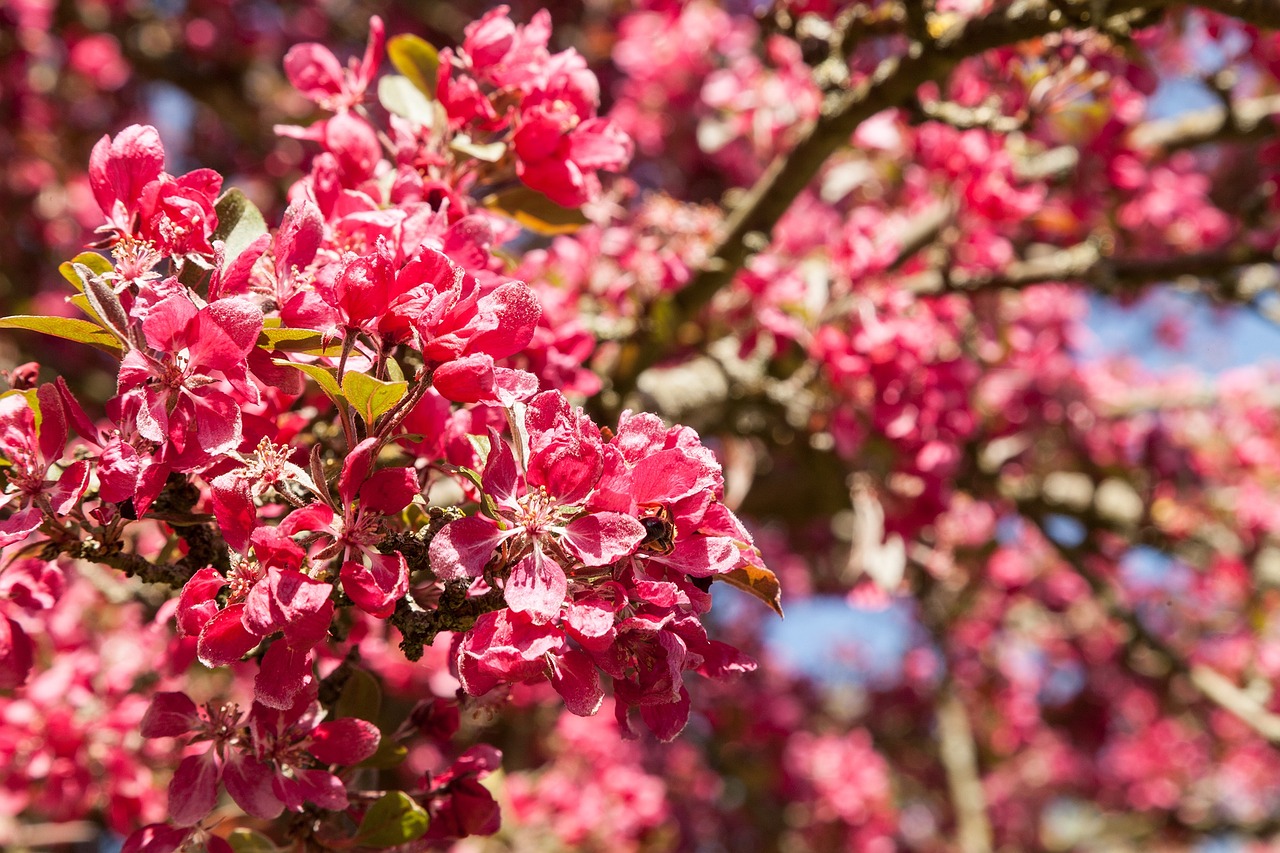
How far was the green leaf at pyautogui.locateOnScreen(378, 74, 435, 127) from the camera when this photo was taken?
1.64 meters

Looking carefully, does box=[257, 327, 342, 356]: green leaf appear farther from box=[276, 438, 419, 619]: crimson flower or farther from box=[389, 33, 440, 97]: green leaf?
box=[389, 33, 440, 97]: green leaf

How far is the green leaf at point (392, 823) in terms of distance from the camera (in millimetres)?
1237

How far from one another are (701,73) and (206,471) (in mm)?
4002

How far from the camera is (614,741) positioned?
396 cm

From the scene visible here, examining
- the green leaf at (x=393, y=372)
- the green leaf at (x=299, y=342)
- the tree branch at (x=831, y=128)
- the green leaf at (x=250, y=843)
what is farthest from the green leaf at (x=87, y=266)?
the tree branch at (x=831, y=128)

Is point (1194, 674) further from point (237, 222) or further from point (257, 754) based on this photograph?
point (237, 222)

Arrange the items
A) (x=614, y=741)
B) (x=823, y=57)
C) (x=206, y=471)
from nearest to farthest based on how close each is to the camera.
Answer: (x=206, y=471), (x=823, y=57), (x=614, y=741)

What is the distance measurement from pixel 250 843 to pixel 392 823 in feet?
0.72

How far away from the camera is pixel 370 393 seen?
1047 millimetres

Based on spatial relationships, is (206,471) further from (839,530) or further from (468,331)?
(839,530)

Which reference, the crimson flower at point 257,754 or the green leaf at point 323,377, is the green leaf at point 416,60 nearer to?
the green leaf at point 323,377

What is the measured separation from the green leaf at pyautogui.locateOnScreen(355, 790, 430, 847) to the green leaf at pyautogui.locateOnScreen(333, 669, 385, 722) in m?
0.13

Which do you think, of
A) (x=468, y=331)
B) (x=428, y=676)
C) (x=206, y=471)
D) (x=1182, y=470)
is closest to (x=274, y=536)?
(x=206, y=471)

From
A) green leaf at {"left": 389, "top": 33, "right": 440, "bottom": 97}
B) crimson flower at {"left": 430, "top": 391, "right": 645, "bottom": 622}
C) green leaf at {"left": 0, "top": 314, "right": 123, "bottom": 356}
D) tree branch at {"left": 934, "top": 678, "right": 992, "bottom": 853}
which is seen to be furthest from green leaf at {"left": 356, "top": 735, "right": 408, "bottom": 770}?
tree branch at {"left": 934, "top": 678, "right": 992, "bottom": 853}
